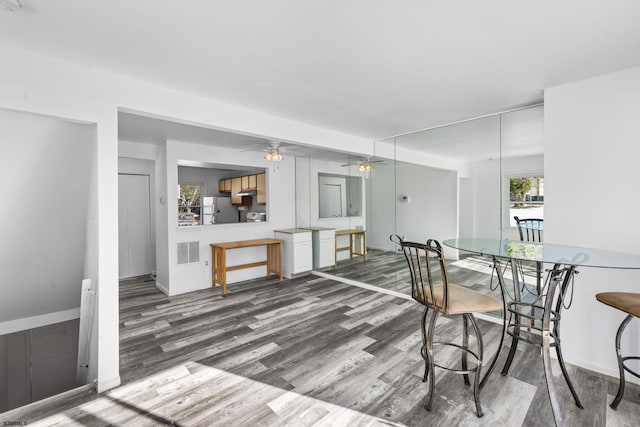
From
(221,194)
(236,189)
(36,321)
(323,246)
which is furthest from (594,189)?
(221,194)

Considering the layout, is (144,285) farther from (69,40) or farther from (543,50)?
(543,50)

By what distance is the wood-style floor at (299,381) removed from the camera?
189cm

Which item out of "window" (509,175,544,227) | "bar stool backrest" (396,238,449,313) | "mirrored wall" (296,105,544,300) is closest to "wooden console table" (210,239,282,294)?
"mirrored wall" (296,105,544,300)

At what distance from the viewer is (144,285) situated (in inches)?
195

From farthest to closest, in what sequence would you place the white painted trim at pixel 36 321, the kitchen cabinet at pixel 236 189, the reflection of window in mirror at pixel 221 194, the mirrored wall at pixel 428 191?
the kitchen cabinet at pixel 236 189
the reflection of window in mirror at pixel 221 194
the white painted trim at pixel 36 321
the mirrored wall at pixel 428 191

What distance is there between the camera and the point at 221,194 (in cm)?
746

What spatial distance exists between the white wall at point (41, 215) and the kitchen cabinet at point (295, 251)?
120 inches

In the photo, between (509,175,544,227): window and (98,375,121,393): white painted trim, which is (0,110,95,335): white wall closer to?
(98,375,121,393): white painted trim

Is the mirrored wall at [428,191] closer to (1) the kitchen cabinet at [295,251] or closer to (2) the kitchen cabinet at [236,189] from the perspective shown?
(1) the kitchen cabinet at [295,251]

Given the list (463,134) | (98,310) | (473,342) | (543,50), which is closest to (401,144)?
(463,134)

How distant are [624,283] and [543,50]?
1955 millimetres

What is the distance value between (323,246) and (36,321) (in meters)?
4.37

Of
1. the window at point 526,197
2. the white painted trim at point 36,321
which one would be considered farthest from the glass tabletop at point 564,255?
the white painted trim at point 36,321

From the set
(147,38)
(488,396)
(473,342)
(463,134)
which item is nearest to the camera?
(147,38)
